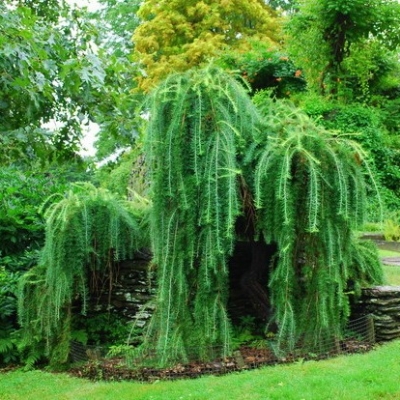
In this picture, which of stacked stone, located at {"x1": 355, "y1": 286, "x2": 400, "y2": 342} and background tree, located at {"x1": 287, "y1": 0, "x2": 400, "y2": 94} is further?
background tree, located at {"x1": 287, "y1": 0, "x2": 400, "y2": 94}

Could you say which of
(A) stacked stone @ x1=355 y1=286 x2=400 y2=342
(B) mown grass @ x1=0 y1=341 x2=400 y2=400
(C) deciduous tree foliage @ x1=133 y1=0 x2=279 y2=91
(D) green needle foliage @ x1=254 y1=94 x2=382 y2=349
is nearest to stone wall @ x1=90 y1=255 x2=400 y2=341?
(A) stacked stone @ x1=355 y1=286 x2=400 y2=342

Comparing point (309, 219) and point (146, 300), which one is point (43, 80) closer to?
point (309, 219)

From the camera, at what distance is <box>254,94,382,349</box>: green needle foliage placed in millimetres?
5375

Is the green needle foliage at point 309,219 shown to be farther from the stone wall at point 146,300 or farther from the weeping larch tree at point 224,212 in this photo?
the stone wall at point 146,300

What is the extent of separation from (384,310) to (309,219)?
1442 millimetres

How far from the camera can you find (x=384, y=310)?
19.7ft

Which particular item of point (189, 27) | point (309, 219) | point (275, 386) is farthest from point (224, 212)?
point (189, 27)

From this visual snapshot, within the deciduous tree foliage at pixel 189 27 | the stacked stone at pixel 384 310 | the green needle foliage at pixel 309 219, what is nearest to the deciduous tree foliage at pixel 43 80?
the green needle foliage at pixel 309 219

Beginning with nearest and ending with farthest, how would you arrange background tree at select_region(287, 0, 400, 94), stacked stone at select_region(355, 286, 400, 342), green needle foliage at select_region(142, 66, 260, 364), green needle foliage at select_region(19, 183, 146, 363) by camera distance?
green needle foliage at select_region(142, 66, 260, 364) < stacked stone at select_region(355, 286, 400, 342) < green needle foliage at select_region(19, 183, 146, 363) < background tree at select_region(287, 0, 400, 94)

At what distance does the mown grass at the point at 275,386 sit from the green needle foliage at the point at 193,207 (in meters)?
0.54

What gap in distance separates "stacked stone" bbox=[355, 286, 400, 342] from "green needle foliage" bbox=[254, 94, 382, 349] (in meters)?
0.59

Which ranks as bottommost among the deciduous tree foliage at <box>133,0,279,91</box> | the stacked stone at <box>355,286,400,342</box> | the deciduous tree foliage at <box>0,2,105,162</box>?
the stacked stone at <box>355,286,400,342</box>

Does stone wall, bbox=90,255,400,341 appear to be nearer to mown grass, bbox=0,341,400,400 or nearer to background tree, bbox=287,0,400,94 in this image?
mown grass, bbox=0,341,400,400

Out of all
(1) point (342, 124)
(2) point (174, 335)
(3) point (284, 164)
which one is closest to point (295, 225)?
(3) point (284, 164)
